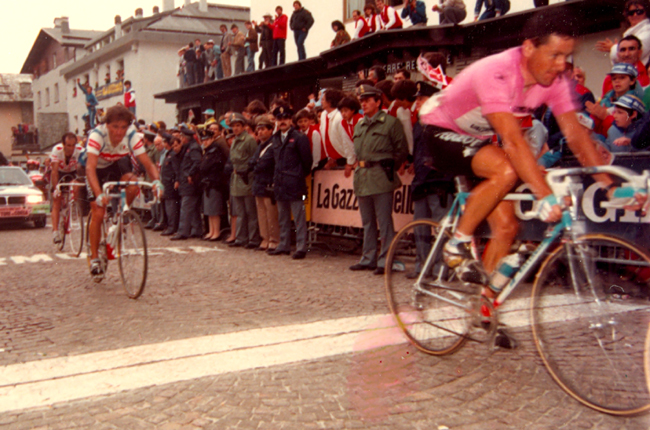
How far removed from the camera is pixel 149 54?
40.7 metres

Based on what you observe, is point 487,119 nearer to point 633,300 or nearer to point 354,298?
point 633,300

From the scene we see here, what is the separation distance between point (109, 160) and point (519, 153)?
18.0 ft

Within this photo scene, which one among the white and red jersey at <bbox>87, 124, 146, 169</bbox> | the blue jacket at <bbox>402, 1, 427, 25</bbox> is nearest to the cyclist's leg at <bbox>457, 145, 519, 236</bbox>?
the white and red jersey at <bbox>87, 124, 146, 169</bbox>

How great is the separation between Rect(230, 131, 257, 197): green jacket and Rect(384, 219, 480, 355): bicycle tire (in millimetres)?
6728

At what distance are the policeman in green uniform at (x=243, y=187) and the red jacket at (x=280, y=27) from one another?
33.5ft

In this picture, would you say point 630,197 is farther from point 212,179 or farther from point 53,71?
point 53,71

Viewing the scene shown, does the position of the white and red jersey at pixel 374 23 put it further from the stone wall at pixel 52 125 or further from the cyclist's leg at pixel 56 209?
the stone wall at pixel 52 125

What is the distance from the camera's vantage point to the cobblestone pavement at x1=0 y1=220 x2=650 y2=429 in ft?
11.1

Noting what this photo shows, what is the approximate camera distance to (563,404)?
11.6ft

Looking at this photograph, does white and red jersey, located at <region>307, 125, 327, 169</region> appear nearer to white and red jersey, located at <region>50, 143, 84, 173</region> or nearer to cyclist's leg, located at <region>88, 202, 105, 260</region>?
cyclist's leg, located at <region>88, 202, 105, 260</region>

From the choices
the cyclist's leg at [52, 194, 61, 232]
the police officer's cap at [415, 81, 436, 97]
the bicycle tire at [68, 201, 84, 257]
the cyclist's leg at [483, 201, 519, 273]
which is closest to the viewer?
the cyclist's leg at [483, 201, 519, 273]

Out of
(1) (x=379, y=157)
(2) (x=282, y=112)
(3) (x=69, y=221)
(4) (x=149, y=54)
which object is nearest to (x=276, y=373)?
(1) (x=379, y=157)

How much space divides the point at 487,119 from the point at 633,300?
132 centimetres

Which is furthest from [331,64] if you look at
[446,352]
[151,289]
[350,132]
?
[446,352]
